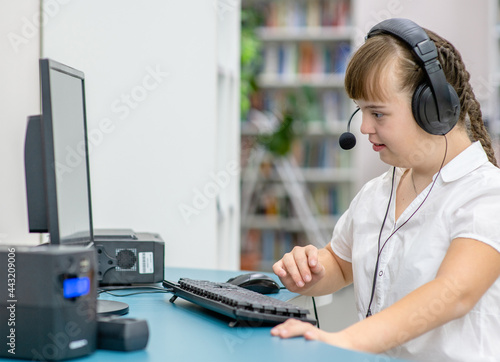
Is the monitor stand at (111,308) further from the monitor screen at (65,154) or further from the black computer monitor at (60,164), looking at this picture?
the monitor screen at (65,154)

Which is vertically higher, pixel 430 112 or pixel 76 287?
pixel 430 112

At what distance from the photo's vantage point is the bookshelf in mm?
4930

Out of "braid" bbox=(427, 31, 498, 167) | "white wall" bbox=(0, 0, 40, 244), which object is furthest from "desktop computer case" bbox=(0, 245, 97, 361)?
"white wall" bbox=(0, 0, 40, 244)

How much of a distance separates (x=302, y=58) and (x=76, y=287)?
4.39m

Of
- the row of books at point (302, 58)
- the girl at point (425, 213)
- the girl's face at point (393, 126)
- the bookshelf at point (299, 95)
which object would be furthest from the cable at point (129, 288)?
the row of books at point (302, 58)

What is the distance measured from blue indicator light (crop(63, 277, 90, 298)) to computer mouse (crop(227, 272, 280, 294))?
1.78ft

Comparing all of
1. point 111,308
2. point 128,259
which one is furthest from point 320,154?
point 111,308

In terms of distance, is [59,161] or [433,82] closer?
[59,161]

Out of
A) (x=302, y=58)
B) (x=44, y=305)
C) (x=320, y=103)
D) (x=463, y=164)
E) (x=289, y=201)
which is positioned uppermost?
(x=302, y=58)

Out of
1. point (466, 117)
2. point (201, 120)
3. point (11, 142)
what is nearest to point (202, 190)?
point (201, 120)

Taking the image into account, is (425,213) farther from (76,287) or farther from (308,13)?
(308,13)

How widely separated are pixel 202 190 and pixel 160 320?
3.24 ft

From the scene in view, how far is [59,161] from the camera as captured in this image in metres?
0.94

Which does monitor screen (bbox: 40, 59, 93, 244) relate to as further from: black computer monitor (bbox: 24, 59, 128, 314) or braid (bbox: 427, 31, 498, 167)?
braid (bbox: 427, 31, 498, 167)
